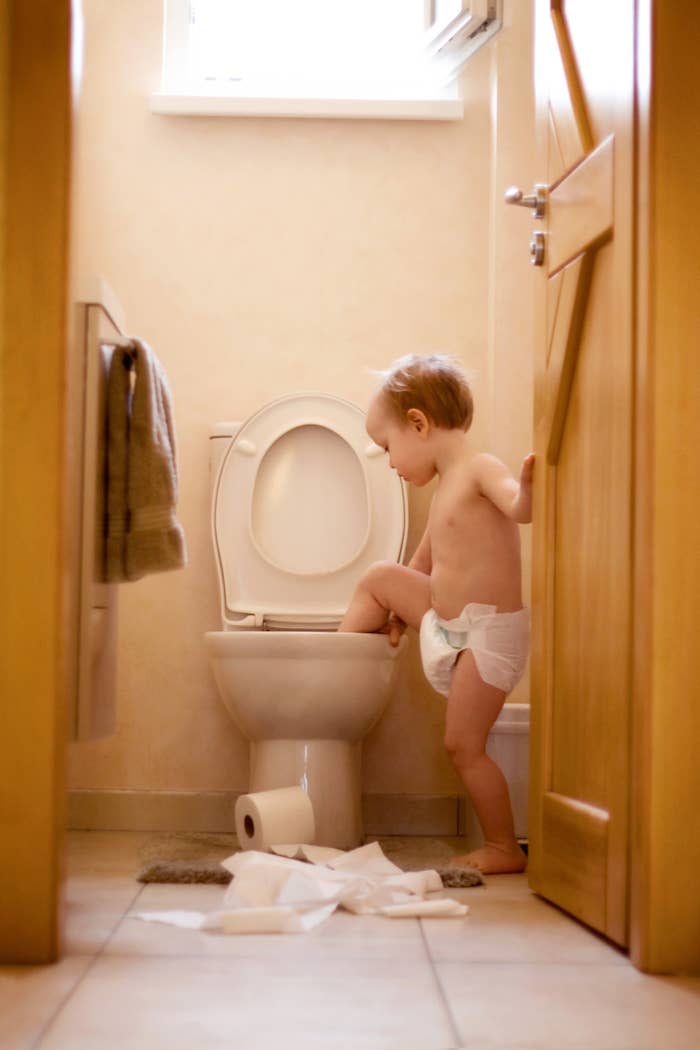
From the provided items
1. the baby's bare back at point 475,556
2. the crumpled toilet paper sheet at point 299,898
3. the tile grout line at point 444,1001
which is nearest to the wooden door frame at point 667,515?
the tile grout line at point 444,1001

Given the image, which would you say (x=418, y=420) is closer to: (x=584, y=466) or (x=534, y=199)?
(x=534, y=199)

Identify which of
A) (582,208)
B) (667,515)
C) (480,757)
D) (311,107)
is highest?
(311,107)

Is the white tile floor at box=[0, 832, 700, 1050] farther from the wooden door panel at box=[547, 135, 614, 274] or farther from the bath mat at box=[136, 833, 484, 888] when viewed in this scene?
the wooden door panel at box=[547, 135, 614, 274]

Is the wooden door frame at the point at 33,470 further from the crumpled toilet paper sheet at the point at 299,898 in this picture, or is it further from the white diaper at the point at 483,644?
the white diaper at the point at 483,644

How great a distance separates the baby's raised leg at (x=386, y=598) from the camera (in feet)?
7.63

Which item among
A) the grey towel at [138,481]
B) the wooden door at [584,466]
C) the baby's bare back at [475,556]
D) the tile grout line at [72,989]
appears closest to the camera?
the tile grout line at [72,989]

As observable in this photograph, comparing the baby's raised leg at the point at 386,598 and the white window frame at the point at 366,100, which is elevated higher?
the white window frame at the point at 366,100

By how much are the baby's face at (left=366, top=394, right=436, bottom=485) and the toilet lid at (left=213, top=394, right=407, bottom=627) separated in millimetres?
162

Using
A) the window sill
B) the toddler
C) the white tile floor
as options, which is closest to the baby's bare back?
the toddler

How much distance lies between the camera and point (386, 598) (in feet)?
7.67

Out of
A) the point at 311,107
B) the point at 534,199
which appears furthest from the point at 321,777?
the point at 311,107

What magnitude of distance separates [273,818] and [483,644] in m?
0.48

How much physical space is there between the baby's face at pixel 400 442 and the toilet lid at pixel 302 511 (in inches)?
6.4

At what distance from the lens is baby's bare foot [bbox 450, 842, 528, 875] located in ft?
6.88
